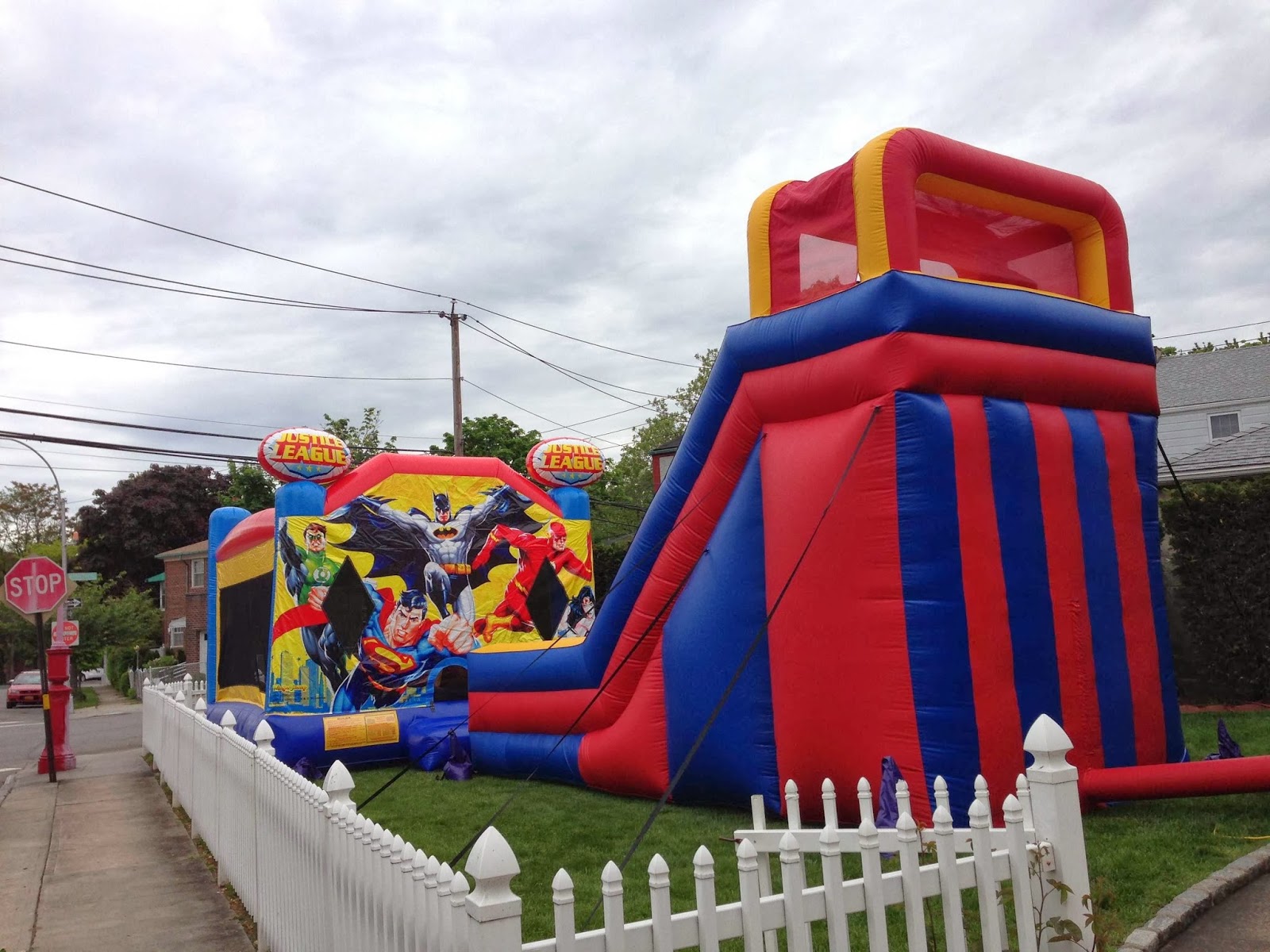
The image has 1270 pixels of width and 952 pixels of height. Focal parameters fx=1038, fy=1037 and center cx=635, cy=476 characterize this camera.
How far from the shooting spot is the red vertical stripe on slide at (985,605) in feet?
17.3

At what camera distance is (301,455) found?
10227 mm

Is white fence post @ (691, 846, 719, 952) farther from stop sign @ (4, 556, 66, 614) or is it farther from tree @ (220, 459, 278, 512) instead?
tree @ (220, 459, 278, 512)

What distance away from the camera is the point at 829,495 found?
5734mm

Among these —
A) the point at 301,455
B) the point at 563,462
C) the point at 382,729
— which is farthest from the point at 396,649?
the point at 563,462

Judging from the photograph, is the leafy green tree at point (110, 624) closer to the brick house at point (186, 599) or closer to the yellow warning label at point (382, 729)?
the brick house at point (186, 599)

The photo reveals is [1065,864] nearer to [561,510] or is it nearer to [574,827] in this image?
[574,827]

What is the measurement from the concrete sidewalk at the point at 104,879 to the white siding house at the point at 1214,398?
19.7 m

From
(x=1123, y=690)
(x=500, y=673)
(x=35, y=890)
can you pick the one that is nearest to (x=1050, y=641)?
(x=1123, y=690)

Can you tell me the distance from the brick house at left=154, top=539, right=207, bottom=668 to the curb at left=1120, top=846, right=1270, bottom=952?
38.3 m

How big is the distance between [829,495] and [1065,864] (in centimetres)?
265

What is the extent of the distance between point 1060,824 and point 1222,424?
71.7 ft

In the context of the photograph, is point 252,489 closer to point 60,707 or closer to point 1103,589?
point 60,707

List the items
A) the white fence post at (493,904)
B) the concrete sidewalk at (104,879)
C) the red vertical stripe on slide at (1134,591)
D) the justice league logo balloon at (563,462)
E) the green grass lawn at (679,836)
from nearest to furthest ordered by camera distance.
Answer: the white fence post at (493,904), the green grass lawn at (679,836), the concrete sidewalk at (104,879), the red vertical stripe on slide at (1134,591), the justice league logo balloon at (563,462)

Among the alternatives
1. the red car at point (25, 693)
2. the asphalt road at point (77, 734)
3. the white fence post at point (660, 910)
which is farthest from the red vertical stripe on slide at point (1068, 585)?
the red car at point (25, 693)
